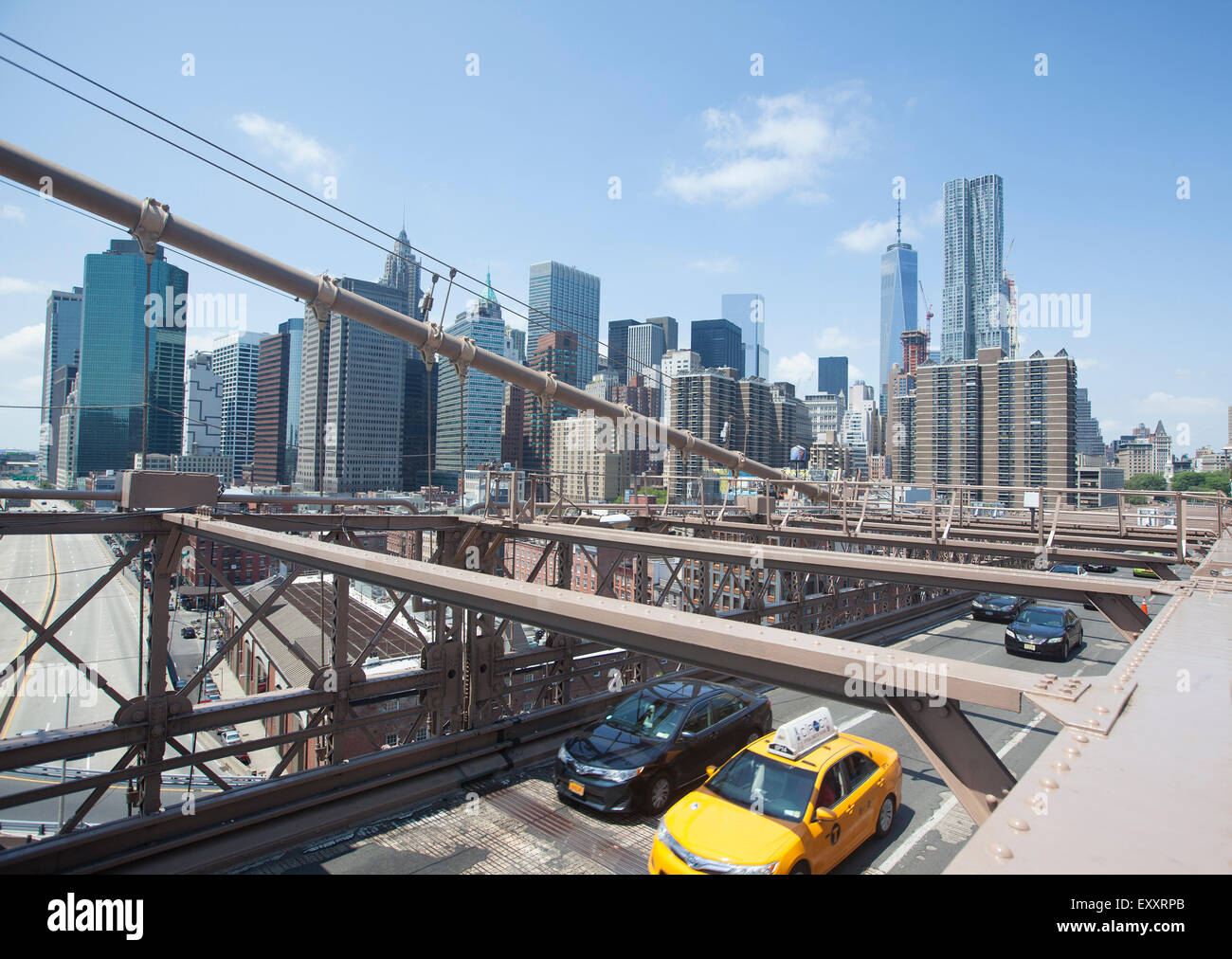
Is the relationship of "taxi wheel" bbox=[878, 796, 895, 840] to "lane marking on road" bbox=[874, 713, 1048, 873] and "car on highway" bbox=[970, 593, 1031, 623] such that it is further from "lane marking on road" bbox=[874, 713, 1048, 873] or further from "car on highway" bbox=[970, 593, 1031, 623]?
"car on highway" bbox=[970, 593, 1031, 623]

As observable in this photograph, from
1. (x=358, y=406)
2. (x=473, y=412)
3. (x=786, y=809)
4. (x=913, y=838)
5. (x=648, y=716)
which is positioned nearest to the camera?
(x=786, y=809)

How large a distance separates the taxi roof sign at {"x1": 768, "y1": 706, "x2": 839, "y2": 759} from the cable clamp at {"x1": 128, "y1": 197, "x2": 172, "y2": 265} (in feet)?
42.3

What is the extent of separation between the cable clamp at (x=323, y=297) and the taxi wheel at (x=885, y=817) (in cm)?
1452

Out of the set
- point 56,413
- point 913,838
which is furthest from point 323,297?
point 56,413

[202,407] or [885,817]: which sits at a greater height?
[202,407]

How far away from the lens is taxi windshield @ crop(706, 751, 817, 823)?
Answer: 6.84 metres

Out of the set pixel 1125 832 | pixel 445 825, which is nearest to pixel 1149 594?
pixel 1125 832

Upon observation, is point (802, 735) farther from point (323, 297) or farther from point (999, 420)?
point (999, 420)

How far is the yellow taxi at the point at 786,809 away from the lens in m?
6.39

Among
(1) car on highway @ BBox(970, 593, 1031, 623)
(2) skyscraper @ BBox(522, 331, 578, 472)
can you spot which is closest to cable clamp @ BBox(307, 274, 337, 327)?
(2) skyscraper @ BBox(522, 331, 578, 472)

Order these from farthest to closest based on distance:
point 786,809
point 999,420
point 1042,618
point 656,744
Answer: point 999,420 < point 1042,618 < point 656,744 < point 786,809

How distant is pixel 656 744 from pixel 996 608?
19233 mm

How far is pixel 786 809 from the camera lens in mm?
6816

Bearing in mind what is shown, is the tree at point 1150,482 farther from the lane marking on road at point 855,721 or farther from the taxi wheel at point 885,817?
the taxi wheel at point 885,817
